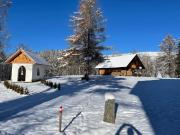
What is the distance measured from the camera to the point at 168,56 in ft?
218

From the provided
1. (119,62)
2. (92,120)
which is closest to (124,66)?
(119,62)

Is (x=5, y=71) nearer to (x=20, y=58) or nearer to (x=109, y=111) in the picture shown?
(x=20, y=58)

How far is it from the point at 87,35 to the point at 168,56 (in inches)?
1152

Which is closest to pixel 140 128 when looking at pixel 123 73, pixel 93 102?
pixel 93 102

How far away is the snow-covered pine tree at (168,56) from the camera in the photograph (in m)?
66.1

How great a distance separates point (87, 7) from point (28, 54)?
35.1ft

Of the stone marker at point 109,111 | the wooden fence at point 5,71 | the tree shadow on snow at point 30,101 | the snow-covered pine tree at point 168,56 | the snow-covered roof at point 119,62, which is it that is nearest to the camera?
the stone marker at point 109,111

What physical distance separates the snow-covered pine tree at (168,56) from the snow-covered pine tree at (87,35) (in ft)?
88.7

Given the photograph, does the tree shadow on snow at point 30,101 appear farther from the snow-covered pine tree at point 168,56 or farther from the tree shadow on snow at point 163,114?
the snow-covered pine tree at point 168,56

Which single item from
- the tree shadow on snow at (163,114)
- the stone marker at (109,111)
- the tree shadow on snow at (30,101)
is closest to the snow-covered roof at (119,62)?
the tree shadow on snow at (30,101)

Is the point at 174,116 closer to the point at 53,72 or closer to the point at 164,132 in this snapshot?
the point at 164,132

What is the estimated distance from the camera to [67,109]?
677 inches

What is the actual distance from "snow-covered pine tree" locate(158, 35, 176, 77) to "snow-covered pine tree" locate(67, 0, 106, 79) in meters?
27.0

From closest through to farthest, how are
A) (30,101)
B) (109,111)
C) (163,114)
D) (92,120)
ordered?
(109,111) < (92,120) < (163,114) < (30,101)
